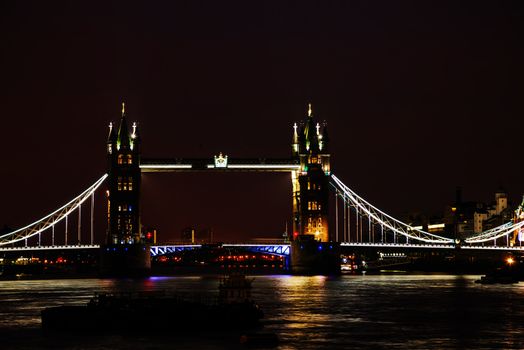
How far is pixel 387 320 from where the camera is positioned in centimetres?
6669

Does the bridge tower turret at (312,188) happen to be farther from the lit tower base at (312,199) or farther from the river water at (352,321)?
the river water at (352,321)

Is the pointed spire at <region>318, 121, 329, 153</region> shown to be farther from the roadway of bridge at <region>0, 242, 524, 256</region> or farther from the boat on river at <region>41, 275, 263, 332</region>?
the boat on river at <region>41, 275, 263, 332</region>

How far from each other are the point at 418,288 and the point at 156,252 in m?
52.3

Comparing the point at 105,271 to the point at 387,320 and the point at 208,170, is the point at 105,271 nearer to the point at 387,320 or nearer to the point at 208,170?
the point at 208,170

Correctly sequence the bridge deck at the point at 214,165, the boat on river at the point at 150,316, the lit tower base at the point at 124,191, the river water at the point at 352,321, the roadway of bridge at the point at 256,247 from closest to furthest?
1. the river water at the point at 352,321
2. the boat on river at the point at 150,316
3. the roadway of bridge at the point at 256,247
4. the bridge deck at the point at 214,165
5. the lit tower base at the point at 124,191

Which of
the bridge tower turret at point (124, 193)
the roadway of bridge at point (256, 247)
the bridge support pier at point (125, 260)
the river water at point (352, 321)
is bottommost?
the river water at point (352, 321)

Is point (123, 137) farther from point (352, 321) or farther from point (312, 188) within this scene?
point (352, 321)

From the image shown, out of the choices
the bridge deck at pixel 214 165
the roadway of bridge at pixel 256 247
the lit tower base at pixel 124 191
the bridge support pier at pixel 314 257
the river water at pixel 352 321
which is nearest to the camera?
the river water at pixel 352 321

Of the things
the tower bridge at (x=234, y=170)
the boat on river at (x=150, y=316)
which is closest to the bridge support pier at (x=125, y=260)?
the tower bridge at (x=234, y=170)

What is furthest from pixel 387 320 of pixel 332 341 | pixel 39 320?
pixel 39 320

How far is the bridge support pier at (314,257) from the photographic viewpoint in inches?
5896

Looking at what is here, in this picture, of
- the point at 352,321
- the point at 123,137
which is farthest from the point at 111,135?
A: the point at 352,321

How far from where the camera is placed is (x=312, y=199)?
155750mm

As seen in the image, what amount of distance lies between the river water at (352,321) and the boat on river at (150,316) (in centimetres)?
136
